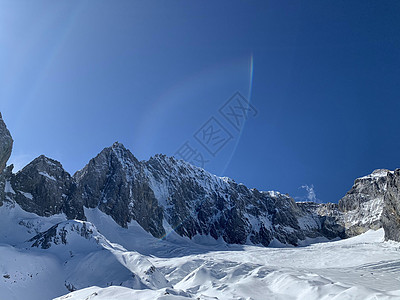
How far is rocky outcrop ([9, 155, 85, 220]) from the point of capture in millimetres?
75062

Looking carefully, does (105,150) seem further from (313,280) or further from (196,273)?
(313,280)

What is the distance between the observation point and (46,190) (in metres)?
80.8

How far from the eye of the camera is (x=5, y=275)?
25.7 meters

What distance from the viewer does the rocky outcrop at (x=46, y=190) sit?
75062 mm

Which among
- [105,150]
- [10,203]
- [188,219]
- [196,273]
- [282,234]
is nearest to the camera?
[196,273]

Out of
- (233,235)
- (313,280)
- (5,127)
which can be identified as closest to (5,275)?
(313,280)

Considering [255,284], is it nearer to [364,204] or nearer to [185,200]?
[185,200]

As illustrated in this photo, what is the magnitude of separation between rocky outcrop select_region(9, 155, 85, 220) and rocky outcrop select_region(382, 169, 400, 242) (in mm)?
96715

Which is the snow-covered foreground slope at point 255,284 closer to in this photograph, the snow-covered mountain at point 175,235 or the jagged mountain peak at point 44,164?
the snow-covered mountain at point 175,235

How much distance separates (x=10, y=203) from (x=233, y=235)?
98284mm

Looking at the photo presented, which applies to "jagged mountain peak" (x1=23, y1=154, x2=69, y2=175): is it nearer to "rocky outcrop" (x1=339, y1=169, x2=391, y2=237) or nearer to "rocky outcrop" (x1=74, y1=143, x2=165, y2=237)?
"rocky outcrop" (x1=74, y1=143, x2=165, y2=237)

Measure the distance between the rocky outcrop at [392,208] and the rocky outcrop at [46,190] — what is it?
96715 mm

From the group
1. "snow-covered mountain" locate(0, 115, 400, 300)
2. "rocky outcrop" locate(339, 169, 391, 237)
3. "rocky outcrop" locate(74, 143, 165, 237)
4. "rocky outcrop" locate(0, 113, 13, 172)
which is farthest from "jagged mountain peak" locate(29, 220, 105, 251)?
"rocky outcrop" locate(339, 169, 391, 237)

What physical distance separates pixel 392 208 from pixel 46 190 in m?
107
